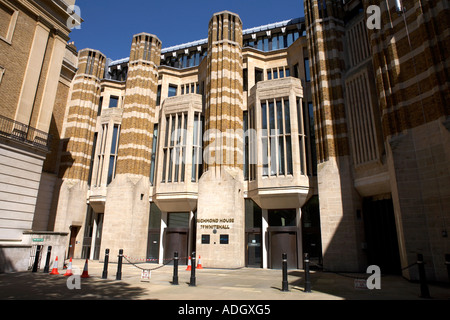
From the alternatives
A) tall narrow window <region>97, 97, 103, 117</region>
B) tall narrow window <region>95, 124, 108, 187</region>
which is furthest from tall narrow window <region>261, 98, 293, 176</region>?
tall narrow window <region>97, 97, 103, 117</region>

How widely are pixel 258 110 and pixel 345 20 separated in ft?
30.3

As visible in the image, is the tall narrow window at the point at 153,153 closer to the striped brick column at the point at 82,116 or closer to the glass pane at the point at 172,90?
the glass pane at the point at 172,90

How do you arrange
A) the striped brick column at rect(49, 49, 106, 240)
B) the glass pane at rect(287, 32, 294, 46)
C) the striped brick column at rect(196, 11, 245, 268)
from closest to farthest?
the striped brick column at rect(196, 11, 245, 268) < the striped brick column at rect(49, 49, 106, 240) < the glass pane at rect(287, 32, 294, 46)

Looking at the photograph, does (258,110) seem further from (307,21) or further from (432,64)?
(432,64)

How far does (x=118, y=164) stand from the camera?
23.4m

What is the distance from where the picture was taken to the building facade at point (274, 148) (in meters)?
12.8

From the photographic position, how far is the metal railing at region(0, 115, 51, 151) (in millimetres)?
14720

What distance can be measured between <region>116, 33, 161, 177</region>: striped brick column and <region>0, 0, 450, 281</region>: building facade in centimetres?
10

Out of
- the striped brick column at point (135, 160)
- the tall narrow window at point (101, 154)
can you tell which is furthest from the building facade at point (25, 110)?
the tall narrow window at point (101, 154)

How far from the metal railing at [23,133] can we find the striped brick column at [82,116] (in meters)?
8.97
